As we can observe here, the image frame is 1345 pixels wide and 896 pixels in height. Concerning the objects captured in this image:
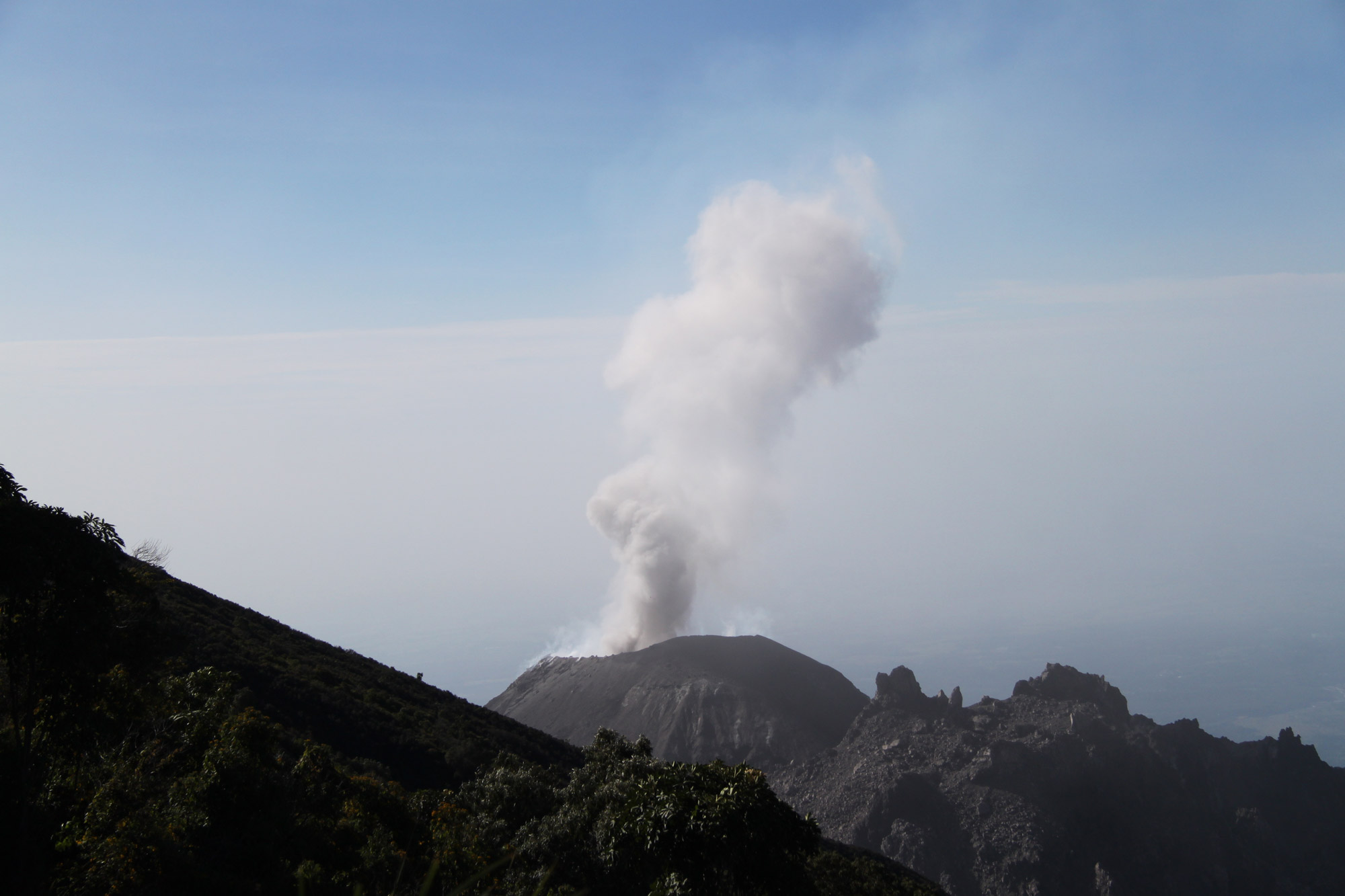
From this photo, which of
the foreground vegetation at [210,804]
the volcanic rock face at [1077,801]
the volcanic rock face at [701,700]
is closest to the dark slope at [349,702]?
the foreground vegetation at [210,804]

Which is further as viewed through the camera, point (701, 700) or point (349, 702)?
point (701, 700)

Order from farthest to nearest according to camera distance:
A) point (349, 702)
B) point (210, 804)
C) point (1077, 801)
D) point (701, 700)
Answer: point (701, 700) < point (1077, 801) < point (349, 702) < point (210, 804)

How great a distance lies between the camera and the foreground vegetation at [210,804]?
1808 cm

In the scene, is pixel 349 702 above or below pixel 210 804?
above

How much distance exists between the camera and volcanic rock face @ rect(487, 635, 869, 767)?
108m

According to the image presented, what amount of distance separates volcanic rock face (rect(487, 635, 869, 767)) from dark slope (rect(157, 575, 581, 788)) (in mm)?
48087

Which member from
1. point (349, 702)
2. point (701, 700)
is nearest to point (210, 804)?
point (349, 702)

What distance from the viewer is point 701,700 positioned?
115 meters

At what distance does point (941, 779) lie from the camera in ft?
300

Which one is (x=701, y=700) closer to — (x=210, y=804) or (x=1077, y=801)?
(x=1077, y=801)

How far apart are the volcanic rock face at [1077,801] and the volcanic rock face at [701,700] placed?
7791 mm

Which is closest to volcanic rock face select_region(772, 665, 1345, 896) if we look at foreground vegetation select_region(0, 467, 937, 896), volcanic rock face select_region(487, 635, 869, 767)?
volcanic rock face select_region(487, 635, 869, 767)

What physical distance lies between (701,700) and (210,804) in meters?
98.1

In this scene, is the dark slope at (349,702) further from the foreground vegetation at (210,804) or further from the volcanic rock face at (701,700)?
the volcanic rock face at (701,700)
